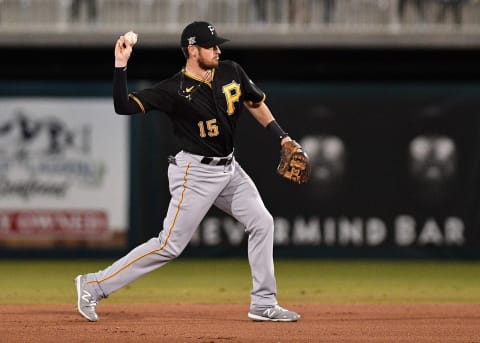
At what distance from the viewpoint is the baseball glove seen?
23.0ft

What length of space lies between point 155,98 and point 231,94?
0.48 metres

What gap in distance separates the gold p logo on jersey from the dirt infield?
137 cm


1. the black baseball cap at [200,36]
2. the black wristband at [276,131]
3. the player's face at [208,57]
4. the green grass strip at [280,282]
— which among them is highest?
the black baseball cap at [200,36]

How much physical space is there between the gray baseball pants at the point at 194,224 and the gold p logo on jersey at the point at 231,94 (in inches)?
14.3

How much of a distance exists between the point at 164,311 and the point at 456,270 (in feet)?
15.9

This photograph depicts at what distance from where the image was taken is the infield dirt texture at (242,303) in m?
6.33

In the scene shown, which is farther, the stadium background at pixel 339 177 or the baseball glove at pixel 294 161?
the stadium background at pixel 339 177

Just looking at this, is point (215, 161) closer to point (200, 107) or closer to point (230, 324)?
point (200, 107)

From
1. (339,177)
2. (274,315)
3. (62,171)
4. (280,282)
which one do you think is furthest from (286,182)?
(274,315)

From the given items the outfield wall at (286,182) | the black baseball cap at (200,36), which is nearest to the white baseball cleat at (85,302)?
the black baseball cap at (200,36)

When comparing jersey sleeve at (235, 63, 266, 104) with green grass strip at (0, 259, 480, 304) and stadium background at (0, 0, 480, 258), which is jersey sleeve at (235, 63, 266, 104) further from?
stadium background at (0, 0, 480, 258)

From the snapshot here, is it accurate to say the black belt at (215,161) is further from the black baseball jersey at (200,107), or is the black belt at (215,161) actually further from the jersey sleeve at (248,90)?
the jersey sleeve at (248,90)

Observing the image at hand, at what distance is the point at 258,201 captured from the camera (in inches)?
270

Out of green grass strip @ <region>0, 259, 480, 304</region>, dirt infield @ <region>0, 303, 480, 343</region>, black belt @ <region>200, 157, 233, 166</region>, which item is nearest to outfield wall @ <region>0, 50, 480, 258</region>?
green grass strip @ <region>0, 259, 480, 304</region>
